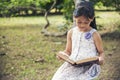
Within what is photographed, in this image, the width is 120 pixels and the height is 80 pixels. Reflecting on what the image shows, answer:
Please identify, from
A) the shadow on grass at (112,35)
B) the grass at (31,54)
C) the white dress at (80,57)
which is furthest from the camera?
the shadow on grass at (112,35)

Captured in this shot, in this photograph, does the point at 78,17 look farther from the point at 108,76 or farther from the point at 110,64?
the point at 110,64

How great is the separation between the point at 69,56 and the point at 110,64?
4.33m

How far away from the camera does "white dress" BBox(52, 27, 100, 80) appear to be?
4.02m

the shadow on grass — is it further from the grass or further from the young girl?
the young girl

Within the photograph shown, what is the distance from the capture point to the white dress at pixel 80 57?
4023 mm

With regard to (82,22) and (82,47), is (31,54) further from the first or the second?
(82,22)

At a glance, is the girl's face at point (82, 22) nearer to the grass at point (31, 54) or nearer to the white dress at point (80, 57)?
the white dress at point (80, 57)

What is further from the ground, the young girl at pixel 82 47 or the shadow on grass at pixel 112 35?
the young girl at pixel 82 47

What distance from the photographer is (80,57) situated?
162 inches

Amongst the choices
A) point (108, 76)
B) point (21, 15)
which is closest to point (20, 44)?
point (108, 76)

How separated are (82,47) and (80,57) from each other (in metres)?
0.12

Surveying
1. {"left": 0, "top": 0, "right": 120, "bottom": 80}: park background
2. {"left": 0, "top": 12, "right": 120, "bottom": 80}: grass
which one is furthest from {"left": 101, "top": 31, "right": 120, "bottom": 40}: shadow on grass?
{"left": 0, "top": 12, "right": 120, "bottom": 80}: grass

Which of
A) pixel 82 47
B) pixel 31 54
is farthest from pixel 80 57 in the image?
pixel 31 54

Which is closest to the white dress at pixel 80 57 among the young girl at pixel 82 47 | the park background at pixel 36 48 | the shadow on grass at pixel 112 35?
the young girl at pixel 82 47
